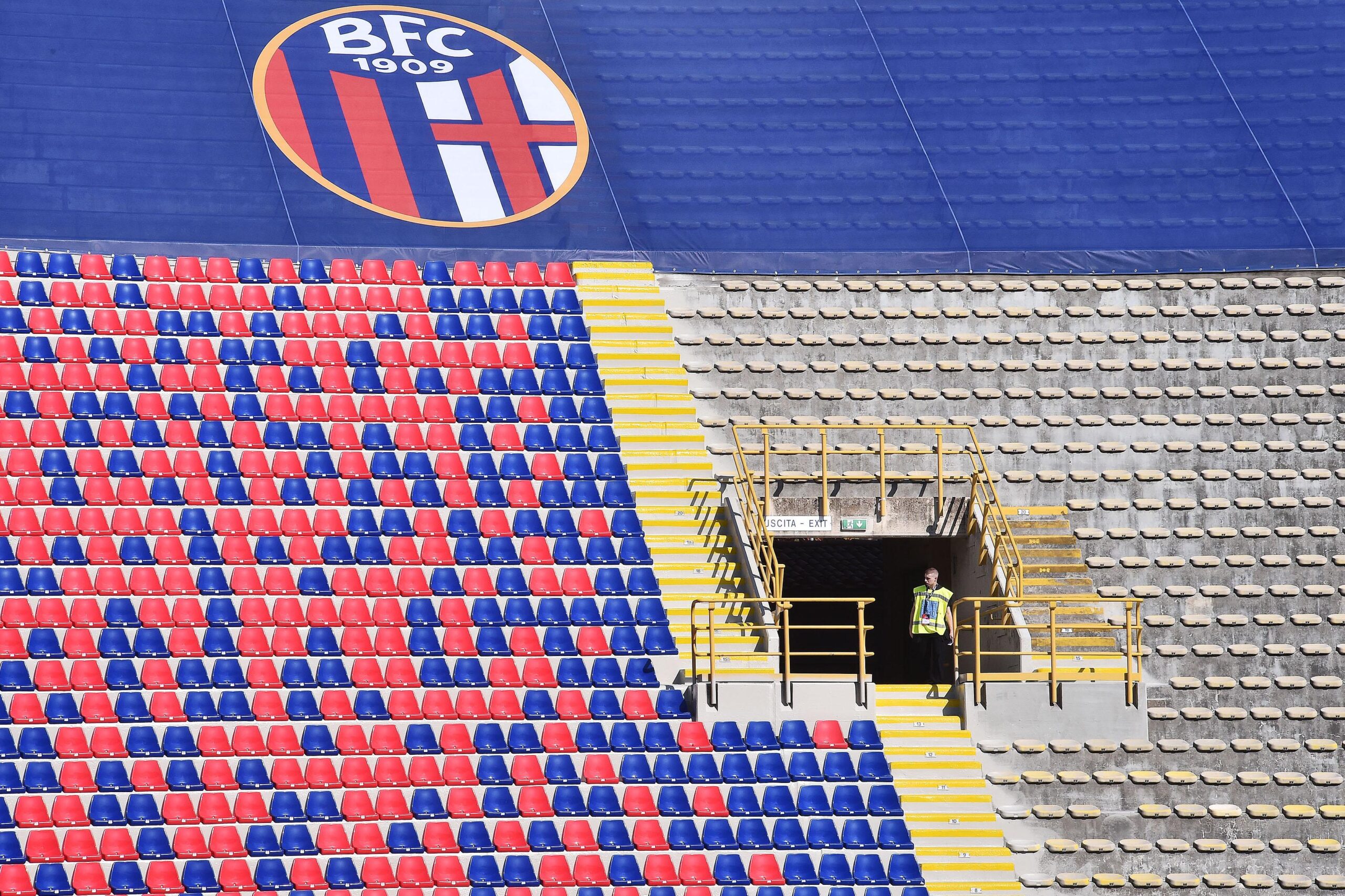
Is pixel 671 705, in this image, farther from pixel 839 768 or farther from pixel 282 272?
pixel 282 272

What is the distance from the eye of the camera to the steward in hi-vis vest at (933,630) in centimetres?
1548

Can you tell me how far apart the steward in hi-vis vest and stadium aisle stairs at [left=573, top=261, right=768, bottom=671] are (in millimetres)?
1429

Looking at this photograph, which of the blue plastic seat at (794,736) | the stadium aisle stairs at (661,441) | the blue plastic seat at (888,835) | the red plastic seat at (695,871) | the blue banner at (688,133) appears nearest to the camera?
the red plastic seat at (695,871)

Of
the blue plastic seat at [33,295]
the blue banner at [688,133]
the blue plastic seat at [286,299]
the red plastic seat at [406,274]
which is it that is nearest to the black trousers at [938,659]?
the blue banner at [688,133]

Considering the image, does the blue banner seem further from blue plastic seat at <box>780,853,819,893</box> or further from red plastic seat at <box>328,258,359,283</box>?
blue plastic seat at <box>780,853,819,893</box>

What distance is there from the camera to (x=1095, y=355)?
17797 mm

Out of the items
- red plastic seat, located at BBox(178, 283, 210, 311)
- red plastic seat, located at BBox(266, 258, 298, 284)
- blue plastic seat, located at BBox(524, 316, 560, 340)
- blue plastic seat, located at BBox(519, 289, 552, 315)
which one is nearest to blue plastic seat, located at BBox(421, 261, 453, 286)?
blue plastic seat, located at BBox(519, 289, 552, 315)

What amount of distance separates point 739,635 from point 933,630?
5.49 ft

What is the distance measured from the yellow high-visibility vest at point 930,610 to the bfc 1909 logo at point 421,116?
242 inches

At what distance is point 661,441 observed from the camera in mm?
17078

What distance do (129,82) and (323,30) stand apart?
7.83 ft

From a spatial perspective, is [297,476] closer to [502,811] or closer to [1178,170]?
[502,811]

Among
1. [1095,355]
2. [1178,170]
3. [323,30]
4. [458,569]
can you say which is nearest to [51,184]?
Result: [323,30]

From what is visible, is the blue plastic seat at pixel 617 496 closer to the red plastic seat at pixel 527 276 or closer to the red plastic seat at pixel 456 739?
the red plastic seat at pixel 527 276
